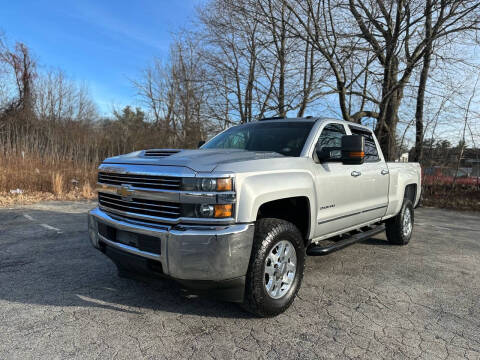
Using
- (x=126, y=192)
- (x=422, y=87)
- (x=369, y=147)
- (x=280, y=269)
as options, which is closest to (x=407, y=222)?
(x=369, y=147)

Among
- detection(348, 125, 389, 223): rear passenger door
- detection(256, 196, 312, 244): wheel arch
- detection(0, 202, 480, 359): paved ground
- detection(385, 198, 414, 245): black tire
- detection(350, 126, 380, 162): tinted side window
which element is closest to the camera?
detection(0, 202, 480, 359): paved ground

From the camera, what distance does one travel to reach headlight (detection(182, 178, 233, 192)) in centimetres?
250

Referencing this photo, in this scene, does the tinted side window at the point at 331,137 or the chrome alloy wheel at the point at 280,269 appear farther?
the tinted side window at the point at 331,137

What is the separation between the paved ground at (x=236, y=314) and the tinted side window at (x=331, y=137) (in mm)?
1544

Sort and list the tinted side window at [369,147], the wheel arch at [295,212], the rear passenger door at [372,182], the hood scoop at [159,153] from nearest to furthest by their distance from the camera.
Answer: the hood scoop at [159,153]
the wheel arch at [295,212]
the rear passenger door at [372,182]
the tinted side window at [369,147]

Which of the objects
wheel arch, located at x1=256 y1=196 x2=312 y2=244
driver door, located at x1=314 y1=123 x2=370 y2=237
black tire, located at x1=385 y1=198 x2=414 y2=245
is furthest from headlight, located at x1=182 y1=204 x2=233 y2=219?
black tire, located at x1=385 y1=198 x2=414 y2=245

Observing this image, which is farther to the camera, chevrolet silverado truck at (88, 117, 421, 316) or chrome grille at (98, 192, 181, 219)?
chrome grille at (98, 192, 181, 219)

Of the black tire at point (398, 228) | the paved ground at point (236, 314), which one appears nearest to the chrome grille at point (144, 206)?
the paved ground at point (236, 314)

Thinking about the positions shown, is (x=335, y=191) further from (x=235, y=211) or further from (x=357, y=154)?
(x=235, y=211)

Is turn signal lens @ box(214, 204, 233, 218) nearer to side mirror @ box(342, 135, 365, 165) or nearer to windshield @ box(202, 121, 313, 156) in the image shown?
windshield @ box(202, 121, 313, 156)

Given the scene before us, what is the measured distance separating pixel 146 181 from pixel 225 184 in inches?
29.1

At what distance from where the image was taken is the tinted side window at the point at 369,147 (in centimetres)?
474

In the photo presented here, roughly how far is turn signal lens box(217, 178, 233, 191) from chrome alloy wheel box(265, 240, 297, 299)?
0.72 meters

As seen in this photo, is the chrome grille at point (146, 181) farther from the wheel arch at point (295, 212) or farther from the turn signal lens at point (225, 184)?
the wheel arch at point (295, 212)
